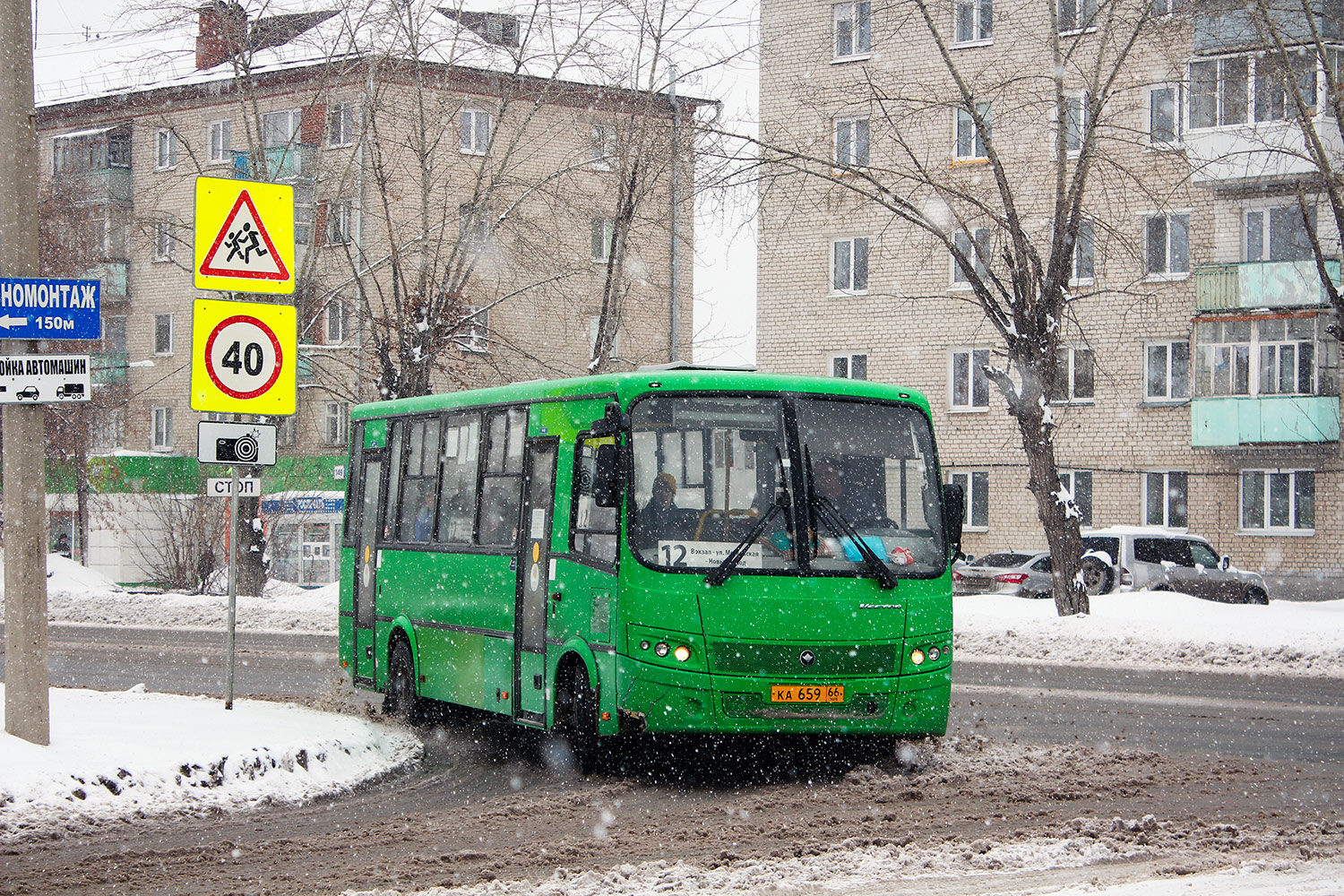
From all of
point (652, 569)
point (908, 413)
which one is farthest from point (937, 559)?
point (652, 569)

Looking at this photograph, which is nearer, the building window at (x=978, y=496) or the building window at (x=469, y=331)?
the building window at (x=469, y=331)

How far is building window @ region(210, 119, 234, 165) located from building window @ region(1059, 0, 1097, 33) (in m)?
33.6

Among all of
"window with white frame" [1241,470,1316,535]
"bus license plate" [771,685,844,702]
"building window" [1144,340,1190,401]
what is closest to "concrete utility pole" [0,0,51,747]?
"bus license plate" [771,685,844,702]

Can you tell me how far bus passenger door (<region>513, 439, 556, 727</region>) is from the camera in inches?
490

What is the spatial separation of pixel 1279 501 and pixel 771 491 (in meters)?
34.4

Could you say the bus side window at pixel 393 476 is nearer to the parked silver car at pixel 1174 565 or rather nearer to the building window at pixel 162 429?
the parked silver car at pixel 1174 565

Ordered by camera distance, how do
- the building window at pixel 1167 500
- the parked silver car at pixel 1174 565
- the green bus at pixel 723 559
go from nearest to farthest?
the green bus at pixel 723 559 < the parked silver car at pixel 1174 565 < the building window at pixel 1167 500

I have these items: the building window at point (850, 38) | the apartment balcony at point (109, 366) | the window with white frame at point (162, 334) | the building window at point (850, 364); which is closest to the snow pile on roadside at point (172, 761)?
the building window at point (850, 364)

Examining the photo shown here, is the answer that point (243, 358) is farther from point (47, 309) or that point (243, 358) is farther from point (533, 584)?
point (533, 584)

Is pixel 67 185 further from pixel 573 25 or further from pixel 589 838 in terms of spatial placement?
pixel 589 838

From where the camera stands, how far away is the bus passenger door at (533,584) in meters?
12.4

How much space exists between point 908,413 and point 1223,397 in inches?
1256

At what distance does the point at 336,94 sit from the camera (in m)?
32.5

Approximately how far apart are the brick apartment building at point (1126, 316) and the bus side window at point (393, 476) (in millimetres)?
23792
